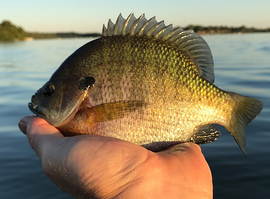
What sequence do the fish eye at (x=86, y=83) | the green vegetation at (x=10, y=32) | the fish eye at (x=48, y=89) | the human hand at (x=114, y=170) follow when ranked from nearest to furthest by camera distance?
the human hand at (x=114, y=170)
the fish eye at (x=86, y=83)
the fish eye at (x=48, y=89)
the green vegetation at (x=10, y=32)

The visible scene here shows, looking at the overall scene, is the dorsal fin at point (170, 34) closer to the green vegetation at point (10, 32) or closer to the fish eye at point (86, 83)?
the fish eye at point (86, 83)

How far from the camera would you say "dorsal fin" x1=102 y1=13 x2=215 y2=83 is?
2822 mm

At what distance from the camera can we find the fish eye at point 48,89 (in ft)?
9.14

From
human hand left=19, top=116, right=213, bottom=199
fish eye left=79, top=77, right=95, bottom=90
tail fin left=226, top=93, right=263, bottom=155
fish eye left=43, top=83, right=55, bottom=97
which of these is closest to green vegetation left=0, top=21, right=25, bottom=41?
fish eye left=43, top=83, right=55, bottom=97

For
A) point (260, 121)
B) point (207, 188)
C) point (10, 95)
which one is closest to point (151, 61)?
point (207, 188)

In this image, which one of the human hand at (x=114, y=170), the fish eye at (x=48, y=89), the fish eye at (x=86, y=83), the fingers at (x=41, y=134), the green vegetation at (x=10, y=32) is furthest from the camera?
the green vegetation at (x=10, y=32)

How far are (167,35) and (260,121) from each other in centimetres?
469

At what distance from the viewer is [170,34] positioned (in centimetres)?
287

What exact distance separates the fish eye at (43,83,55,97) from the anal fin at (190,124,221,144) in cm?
167

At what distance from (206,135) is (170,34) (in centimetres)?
123

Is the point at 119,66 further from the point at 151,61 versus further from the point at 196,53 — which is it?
the point at 196,53

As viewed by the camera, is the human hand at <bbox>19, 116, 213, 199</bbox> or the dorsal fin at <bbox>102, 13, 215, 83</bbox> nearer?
the human hand at <bbox>19, 116, 213, 199</bbox>

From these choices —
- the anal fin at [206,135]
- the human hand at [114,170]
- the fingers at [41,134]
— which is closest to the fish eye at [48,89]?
the fingers at [41,134]

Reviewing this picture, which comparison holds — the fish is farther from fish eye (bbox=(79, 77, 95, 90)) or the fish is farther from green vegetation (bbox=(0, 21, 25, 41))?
green vegetation (bbox=(0, 21, 25, 41))
